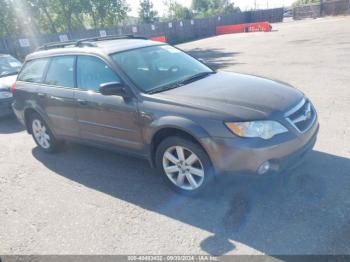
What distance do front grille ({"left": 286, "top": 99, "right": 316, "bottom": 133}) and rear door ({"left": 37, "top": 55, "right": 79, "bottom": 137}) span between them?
2865 millimetres

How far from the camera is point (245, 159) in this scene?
3002mm

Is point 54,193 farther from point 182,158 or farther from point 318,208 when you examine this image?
point 318,208

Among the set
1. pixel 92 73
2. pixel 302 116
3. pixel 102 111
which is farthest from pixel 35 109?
pixel 302 116

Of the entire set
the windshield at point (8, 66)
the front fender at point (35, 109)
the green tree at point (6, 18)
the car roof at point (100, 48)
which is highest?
the green tree at point (6, 18)

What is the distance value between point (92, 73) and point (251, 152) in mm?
2412

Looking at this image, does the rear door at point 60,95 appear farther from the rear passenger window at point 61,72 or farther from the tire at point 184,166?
the tire at point 184,166

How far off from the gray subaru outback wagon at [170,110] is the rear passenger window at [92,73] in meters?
0.01

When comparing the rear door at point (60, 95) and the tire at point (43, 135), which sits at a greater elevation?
the rear door at point (60, 95)

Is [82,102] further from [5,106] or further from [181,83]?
[5,106]

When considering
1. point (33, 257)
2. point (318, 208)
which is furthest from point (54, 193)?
point (318, 208)

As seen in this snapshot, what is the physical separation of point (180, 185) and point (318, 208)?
147cm

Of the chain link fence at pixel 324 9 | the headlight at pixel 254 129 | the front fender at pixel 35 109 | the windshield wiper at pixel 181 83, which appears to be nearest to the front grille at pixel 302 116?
the headlight at pixel 254 129

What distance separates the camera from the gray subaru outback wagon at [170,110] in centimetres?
306

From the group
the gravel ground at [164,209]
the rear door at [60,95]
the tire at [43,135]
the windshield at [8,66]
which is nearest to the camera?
the gravel ground at [164,209]
